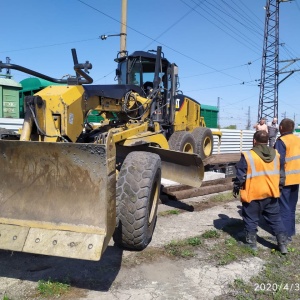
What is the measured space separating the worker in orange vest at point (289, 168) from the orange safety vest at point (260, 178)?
1.43 ft

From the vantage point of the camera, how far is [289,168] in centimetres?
472

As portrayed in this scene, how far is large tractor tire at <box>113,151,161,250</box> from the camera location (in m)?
3.78

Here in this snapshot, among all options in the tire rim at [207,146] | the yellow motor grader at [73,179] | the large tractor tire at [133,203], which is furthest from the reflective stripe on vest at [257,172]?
the tire rim at [207,146]

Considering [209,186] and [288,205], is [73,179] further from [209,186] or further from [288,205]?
[209,186]

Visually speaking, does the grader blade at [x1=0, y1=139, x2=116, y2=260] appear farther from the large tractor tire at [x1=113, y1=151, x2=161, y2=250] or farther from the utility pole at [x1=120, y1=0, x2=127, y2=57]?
the utility pole at [x1=120, y1=0, x2=127, y2=57]

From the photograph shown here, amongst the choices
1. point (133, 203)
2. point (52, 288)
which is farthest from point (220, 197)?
point (52, 288)

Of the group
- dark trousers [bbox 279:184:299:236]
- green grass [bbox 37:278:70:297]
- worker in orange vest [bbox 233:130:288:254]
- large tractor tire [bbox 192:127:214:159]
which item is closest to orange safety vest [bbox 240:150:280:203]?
worker in orange vest [bbox 233:130:288:254]

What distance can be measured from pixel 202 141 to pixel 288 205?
13.2ft

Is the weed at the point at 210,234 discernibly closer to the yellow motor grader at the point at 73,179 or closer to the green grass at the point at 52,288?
the yellow motor grader at the point at 73,179

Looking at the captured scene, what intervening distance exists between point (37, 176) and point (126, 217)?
109 cm

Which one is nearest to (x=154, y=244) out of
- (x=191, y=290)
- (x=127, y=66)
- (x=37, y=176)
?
(x=191, y=290)

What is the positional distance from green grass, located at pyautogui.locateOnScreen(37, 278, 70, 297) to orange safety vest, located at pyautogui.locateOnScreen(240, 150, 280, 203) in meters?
2.49

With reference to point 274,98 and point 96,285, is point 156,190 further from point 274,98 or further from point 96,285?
point 274,98

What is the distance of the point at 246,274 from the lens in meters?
3.67
